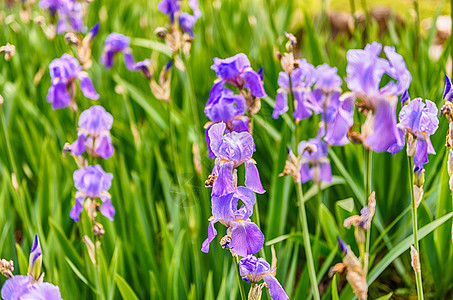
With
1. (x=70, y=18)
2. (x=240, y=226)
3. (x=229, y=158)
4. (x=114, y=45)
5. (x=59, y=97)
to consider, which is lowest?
(x=240, y=226)

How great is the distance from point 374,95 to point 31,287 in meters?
0.51

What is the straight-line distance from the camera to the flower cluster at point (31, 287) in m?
0.71

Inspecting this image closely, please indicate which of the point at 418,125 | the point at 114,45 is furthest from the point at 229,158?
the point at 114,45

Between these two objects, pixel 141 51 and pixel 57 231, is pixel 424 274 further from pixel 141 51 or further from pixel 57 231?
pixel 141 51

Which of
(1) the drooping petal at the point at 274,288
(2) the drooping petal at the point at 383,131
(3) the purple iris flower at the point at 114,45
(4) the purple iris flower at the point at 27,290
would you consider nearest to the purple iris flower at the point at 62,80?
(3) the purple iris flower at the point at 114,45

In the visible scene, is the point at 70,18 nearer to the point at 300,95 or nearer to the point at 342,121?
the point at 300,95

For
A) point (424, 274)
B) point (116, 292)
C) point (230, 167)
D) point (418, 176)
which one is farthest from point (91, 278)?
point (424, 274)

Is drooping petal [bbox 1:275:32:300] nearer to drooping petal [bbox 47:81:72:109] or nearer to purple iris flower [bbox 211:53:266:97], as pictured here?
purple iris flower [bbox 211:53:266:97]

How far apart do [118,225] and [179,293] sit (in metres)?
0.39

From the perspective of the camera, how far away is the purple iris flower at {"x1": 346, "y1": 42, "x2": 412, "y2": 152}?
66cm

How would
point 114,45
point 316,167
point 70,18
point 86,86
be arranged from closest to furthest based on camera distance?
point 316,167 → point 86,86 → point 114,45 → point 70,18

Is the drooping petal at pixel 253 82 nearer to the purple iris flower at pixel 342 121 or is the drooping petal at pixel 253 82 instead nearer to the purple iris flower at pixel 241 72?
the purple iris flower at pixel 241 72

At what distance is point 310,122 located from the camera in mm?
1913

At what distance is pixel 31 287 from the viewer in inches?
28.6
